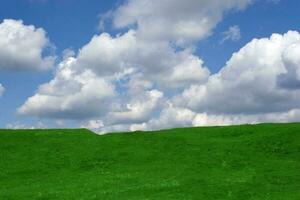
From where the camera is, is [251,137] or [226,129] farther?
[226,129]

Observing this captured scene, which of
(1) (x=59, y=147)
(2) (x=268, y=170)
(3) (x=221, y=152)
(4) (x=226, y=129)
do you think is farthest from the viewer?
(4) (x=226, y=129)

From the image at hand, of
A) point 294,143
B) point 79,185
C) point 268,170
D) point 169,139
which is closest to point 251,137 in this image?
point 294,143

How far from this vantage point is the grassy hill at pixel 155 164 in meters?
45.7

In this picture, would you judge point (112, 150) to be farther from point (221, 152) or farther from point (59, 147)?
point (221, 152)

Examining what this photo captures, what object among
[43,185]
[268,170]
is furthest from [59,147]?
[268,170]

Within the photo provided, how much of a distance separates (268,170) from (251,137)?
14.5 meters

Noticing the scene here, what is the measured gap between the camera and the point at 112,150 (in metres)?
63.8

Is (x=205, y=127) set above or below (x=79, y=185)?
above

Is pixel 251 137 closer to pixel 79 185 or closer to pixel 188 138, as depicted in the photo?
pixel 188 138

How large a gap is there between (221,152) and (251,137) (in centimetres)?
811

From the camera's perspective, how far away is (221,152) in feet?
200

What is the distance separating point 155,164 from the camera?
5738 cm

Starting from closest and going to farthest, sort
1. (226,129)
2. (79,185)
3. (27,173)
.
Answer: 1. (79,185)
2. (27,173)
3. (226,129)

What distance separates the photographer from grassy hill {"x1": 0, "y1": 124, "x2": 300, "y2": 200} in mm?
45719
